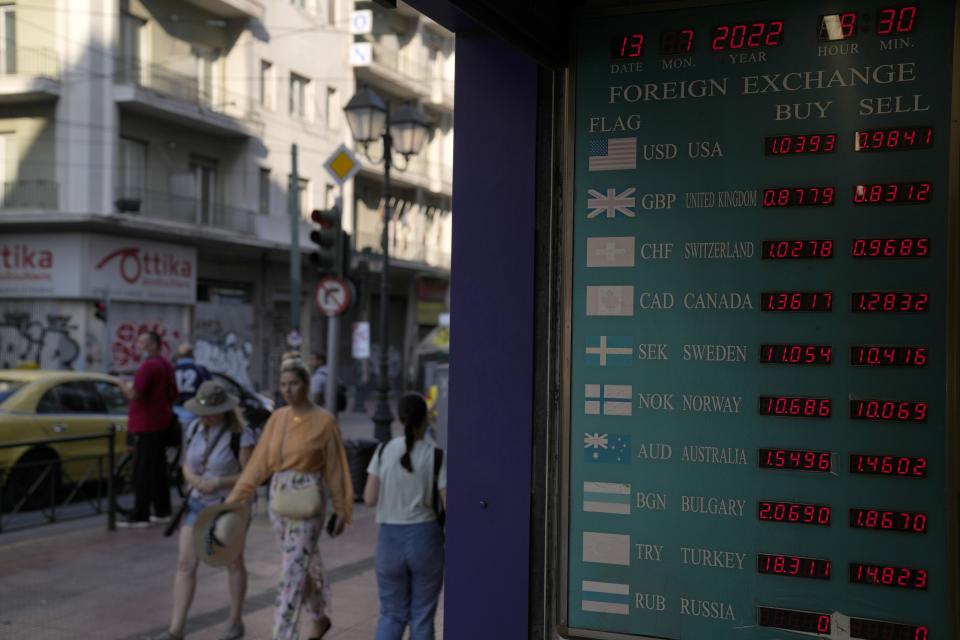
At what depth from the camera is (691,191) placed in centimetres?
378

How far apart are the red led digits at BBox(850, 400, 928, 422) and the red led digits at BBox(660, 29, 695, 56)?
1497 millimetres

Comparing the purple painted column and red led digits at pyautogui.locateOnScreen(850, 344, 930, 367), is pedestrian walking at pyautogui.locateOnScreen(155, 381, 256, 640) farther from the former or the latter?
red led digits at pyautogui.locateOnScreen(850, 344, 930, 367)

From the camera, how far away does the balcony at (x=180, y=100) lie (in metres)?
25.5

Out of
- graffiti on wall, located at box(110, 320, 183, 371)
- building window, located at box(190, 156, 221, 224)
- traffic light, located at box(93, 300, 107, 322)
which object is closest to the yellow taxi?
graffiti on wall, located at box(110, 320, 183, 371)

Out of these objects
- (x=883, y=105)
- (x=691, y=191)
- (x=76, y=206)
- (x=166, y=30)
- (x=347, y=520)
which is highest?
(x=166, y=30)

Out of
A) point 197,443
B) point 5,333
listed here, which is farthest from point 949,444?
point 5,333

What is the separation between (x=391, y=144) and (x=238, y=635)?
35.3ft

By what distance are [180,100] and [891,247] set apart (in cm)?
2607

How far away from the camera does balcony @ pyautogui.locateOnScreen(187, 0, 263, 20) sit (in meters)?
28.1

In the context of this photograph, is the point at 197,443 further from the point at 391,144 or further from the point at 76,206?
the point at 76,206

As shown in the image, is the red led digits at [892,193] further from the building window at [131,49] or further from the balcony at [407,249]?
the balcony at [407,249]

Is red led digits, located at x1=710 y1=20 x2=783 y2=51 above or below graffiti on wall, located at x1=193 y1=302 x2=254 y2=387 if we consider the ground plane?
above

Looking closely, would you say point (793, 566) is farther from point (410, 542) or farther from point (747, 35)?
point (410, 542)

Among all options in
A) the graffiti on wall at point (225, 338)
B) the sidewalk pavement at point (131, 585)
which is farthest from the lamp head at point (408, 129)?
the graffiti on wall at point (225, 338)
